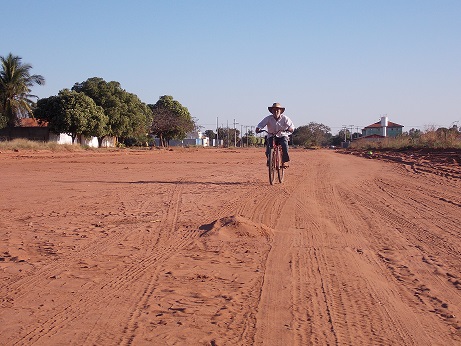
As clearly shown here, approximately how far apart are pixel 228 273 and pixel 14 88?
53838mm

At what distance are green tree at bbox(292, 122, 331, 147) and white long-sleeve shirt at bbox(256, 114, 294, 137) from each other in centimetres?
11960

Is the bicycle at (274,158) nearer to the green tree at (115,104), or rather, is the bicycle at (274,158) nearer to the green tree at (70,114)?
the green tree at (70,114)

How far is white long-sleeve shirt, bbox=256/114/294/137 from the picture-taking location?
43.4ft

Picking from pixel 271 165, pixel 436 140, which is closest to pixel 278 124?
pixel 271 165

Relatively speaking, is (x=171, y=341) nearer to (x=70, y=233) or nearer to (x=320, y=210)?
(x=70, y=233)

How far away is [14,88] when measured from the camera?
5362cm

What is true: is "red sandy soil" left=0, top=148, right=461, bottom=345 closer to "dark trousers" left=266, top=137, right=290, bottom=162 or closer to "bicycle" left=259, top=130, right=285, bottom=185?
"bicycle" left=259, top=130, right=285, bottom=185

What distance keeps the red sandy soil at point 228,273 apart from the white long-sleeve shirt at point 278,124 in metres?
4.31

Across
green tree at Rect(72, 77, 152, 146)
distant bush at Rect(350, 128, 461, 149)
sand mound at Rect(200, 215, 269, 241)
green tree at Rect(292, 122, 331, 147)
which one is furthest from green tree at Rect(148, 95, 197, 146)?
sand mound at Rect(200, 215, 269, 241)

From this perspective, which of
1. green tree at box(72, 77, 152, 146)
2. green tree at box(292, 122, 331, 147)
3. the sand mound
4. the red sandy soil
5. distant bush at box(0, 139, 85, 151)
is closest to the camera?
the red sandy soil

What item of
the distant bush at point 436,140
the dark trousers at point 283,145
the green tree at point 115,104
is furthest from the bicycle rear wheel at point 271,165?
the green tree at point 115,104

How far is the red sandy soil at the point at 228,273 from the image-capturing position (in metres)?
3.48

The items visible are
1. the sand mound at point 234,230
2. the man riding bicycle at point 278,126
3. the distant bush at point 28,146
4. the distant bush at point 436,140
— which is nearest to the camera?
the sand mound at point 234,230

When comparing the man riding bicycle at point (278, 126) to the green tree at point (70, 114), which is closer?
the man riding bicycle at point (278, 126)
